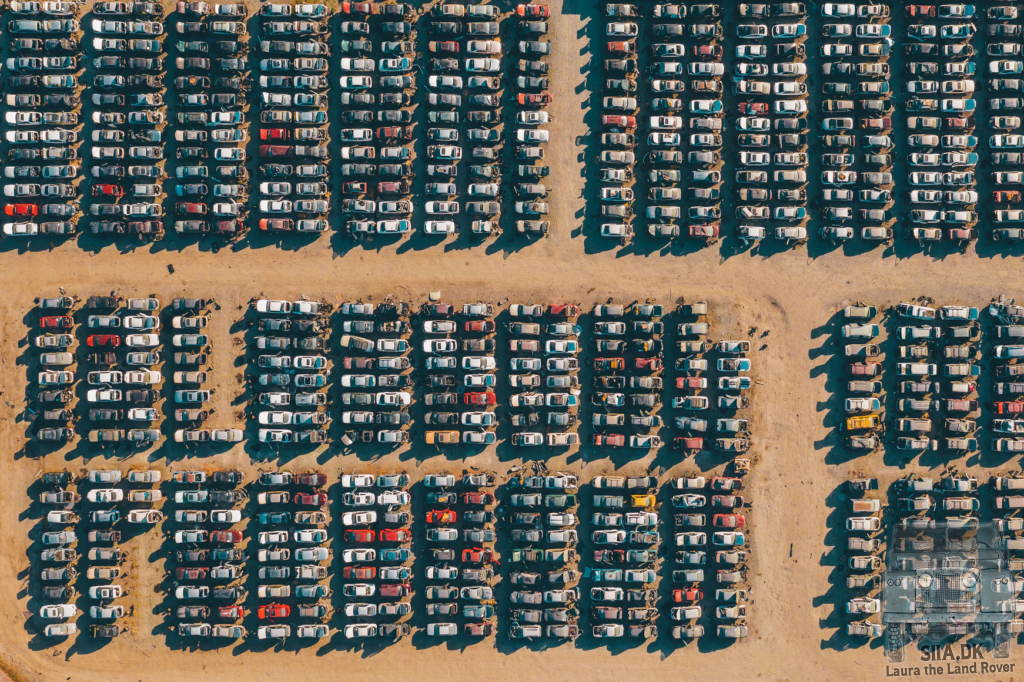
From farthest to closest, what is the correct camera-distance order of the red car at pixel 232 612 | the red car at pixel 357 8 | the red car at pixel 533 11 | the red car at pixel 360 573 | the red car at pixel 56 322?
the red car at pixel 533 11, the red car at pixel 357 8, the red car at pixel 56 322, the red car at pixel 360 573, the red car at pixel 232 612

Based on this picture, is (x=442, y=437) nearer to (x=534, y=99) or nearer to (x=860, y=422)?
(x=534, y=99)

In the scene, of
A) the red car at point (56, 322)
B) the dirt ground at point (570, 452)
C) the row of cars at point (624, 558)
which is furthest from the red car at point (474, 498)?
the red car at point (56, 322)

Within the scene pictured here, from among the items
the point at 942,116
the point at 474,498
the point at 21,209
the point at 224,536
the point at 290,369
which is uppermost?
the point at 942,116

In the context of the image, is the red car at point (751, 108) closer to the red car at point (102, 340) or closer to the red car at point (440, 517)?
the red car at point (440, 517)

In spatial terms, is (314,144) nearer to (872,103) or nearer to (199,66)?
(199,66)

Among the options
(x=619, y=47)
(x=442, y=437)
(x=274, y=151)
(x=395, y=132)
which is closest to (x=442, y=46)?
(x=395, y=132)

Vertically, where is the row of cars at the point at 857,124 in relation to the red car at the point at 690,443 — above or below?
above

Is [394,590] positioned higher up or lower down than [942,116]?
lower down
